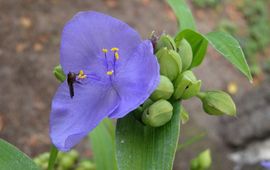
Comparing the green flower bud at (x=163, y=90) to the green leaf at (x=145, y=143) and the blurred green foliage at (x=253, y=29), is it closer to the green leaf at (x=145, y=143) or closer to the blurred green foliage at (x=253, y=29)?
the green leaf at (x=145, y=143)

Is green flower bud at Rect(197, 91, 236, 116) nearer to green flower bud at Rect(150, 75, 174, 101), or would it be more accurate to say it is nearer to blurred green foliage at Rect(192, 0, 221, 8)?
green flower bud at Rect(150, 75, 174, 101)

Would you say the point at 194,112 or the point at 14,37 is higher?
the point at 14,37

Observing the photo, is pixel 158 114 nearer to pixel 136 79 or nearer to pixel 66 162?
pixel 136 79

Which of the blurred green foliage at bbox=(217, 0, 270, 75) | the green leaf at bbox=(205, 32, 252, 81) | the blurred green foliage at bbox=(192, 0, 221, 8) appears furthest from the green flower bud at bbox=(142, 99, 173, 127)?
the blurred green foliage at bbox=(192, 0, 221, 8)

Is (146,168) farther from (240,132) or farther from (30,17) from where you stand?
(30,17)

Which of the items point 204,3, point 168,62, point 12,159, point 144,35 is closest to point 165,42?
point 168,62

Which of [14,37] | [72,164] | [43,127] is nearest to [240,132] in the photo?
[43,127]
